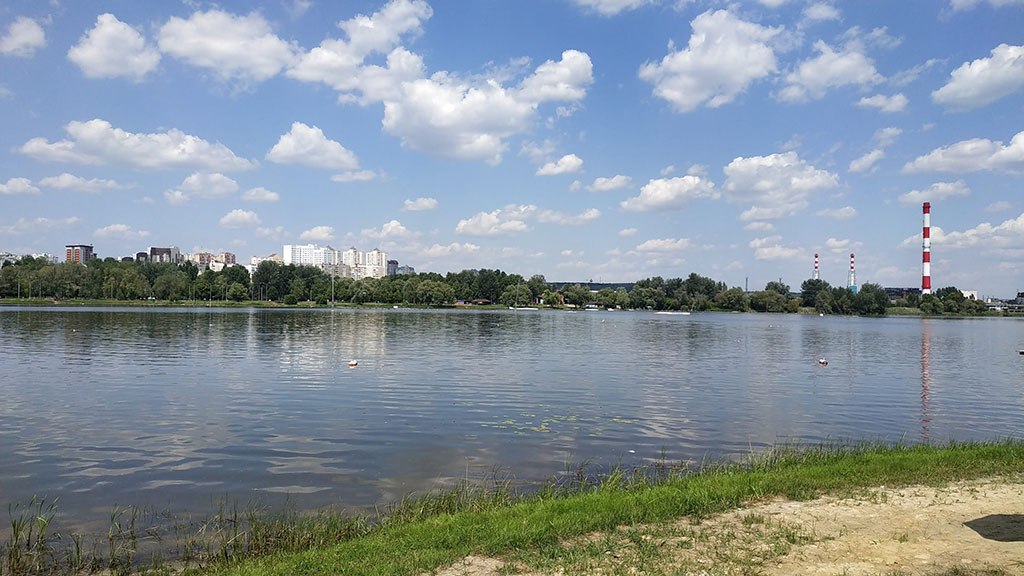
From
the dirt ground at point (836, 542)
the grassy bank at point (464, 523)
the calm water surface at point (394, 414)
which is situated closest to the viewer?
the dirt ground at point (836, 542)

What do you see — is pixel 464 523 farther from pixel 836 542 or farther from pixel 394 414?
pixel 394 414

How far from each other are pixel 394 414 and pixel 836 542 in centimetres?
1707

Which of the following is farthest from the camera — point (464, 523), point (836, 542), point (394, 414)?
point (394, 414)

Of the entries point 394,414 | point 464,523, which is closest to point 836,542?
point 464,523

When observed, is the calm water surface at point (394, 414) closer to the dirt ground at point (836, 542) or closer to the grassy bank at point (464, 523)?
the grassy bank at point (464, 523)

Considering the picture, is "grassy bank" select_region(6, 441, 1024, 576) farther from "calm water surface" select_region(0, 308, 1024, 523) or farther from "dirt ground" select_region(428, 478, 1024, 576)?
"calm water surface" select_region(0, 308, 1024, 523)

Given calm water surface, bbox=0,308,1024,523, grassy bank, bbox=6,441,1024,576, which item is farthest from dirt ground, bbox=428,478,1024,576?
calm water surface, bbox=0,308,1024,523

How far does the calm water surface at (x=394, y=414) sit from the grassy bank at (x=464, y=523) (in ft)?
5.90

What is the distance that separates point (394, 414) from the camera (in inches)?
951

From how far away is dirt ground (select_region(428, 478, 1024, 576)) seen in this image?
8508 millimetres

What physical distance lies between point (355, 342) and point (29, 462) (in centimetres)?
4096

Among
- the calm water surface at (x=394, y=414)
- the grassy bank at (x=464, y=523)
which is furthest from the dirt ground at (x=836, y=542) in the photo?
the calm water surface at (x=394, y=414)

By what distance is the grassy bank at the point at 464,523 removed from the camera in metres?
9.36

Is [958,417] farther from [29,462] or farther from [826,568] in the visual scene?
[29,462]
